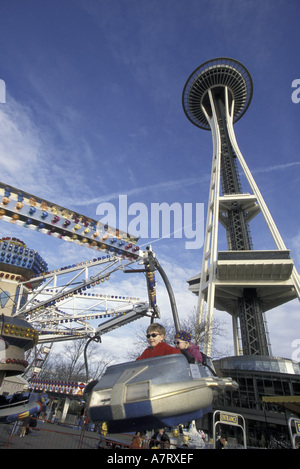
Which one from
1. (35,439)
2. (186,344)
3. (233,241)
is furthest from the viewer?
(233,241)

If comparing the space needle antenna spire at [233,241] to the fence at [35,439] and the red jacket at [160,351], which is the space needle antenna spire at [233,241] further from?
the red jacket at [160,351]

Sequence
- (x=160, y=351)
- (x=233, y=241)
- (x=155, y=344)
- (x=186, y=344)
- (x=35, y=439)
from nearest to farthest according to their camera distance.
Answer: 1. (x=160, y=351)
2. (x=155, y=344)
3. (x=186, y=344)
4. (x=35, y=439)
5. (x=233, y=241)

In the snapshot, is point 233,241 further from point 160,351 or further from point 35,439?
point 160,351

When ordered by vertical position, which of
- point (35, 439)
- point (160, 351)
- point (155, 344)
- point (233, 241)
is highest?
point (233, 241)

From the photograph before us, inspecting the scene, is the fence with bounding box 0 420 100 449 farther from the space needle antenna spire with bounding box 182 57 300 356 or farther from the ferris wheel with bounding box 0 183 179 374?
the space needle antenna spire with bounding box 182 57 300 356

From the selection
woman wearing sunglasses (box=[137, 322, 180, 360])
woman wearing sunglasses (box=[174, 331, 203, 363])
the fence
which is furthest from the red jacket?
the fence

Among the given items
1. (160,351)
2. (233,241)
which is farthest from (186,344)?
(233,241)

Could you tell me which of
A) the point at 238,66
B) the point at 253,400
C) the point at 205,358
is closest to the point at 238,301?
the point at 253,400

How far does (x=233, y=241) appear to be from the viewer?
45250 mm

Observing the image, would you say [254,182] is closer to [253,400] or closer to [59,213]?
[253,400]

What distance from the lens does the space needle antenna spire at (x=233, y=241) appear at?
35.2 meters

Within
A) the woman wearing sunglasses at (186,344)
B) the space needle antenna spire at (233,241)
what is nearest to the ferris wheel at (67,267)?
the woman wearing sunglasses at (186,344)

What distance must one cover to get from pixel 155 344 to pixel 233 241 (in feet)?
142

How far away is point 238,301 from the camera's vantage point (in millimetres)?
42312
